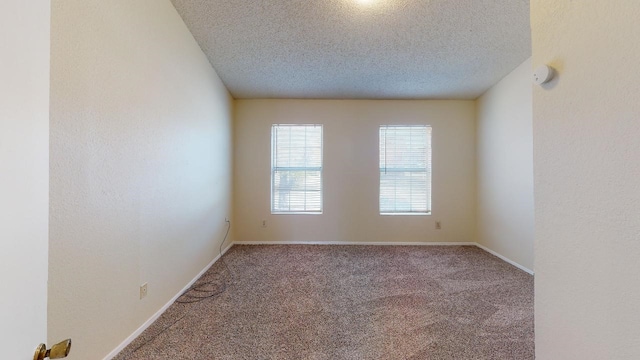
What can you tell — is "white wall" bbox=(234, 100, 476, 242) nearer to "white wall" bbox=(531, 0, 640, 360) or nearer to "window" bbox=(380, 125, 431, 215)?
"window" bbox=(380, 125, 431, 215)

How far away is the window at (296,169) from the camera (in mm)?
4324

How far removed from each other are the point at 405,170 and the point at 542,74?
3467 mm

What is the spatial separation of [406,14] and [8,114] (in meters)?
2.61

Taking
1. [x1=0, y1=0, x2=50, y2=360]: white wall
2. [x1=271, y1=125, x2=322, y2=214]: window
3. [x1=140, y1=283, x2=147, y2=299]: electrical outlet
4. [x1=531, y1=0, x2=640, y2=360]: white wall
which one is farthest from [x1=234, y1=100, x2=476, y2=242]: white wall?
[x1=0, y1=0, x2=50, y2=360]: white wall

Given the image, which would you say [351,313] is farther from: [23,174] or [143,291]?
[23,174]

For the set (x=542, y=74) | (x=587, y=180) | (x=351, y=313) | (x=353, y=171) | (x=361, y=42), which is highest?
(x=361, y=42)

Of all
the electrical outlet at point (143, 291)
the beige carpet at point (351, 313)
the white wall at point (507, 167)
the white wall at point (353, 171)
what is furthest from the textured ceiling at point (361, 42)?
the beige carpet at point (351, 313)

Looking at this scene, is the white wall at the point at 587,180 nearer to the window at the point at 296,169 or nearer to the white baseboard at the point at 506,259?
the white baseboard at the point at 506,259

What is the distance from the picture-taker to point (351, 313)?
2074mm

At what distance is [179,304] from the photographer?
2207 millimetres

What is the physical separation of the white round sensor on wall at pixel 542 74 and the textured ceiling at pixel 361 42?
162cm

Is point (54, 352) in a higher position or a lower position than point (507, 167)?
lower

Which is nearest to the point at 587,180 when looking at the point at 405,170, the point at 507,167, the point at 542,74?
the point at 542,74

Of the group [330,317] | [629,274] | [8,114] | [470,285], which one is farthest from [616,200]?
[470,285]
